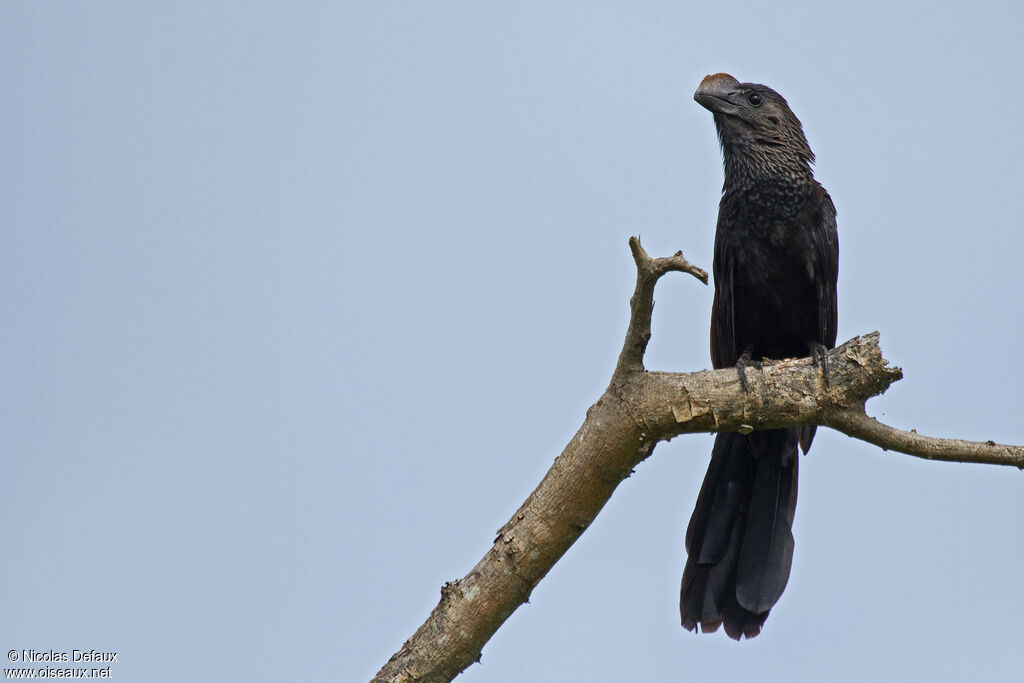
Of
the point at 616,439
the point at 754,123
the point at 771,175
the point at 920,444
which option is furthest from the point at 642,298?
the point at 754,123

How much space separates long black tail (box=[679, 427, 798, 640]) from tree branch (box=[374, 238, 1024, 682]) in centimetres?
104

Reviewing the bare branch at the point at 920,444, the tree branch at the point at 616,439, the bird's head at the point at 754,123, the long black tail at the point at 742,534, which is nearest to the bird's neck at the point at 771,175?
the bird's head at the point at 754,123

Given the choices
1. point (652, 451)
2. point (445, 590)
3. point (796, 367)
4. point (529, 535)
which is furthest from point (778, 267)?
point (445, 590)

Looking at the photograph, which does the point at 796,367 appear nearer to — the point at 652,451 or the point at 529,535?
the point at 652,451

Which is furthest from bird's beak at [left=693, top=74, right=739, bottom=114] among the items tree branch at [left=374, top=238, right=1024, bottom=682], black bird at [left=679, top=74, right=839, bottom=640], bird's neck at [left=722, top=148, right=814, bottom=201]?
tree branch at [left=374, top=238, right=1024, bottom=682]

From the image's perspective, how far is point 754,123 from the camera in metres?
5.32

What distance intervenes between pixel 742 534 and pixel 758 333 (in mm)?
968

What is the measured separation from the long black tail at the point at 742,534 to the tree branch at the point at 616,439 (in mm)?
1041

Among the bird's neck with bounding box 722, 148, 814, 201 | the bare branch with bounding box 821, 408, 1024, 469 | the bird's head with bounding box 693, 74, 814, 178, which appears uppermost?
the bird's head with bounding box 693, 74, 814, 178

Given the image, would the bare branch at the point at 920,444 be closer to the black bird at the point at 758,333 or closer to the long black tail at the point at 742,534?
the black bird at the point at 758,333

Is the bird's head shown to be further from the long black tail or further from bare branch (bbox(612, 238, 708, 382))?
bare branch (bbox(612, 238, 708, 382))

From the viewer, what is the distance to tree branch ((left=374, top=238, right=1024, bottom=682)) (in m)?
3.86

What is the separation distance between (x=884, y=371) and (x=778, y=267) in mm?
1290

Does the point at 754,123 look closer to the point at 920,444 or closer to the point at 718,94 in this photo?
the point at 718,94
